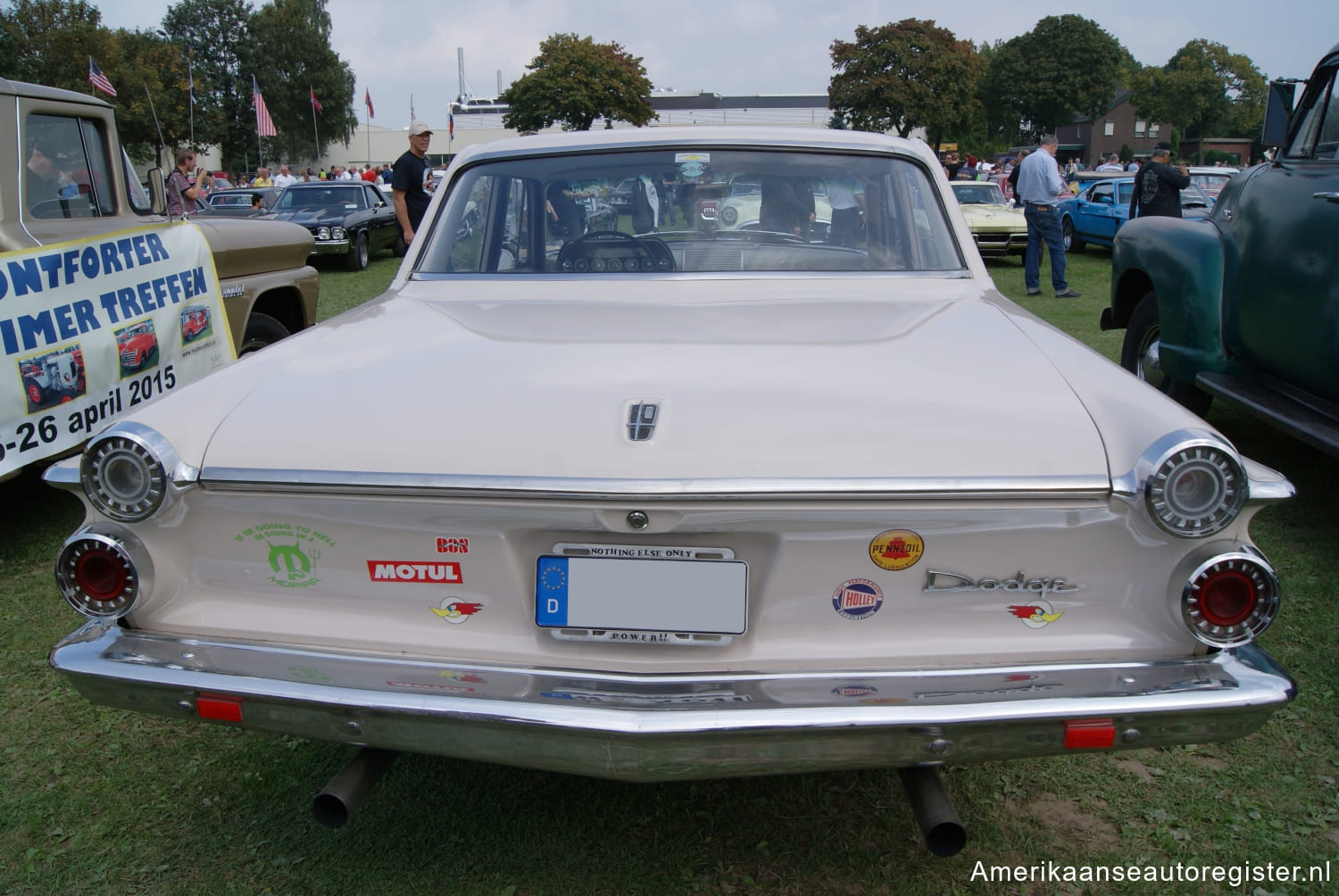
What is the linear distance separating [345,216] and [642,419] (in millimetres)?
14321

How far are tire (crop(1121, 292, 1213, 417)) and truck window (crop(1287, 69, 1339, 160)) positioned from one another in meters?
0.99

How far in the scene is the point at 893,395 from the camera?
1933 mm

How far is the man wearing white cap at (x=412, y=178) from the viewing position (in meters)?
8.12

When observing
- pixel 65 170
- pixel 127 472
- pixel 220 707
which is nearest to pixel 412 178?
pixel 65 170

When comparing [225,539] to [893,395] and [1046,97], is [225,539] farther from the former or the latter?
[1046,97]

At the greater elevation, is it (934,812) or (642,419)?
(642,419)

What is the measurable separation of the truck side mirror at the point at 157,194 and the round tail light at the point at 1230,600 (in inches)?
198

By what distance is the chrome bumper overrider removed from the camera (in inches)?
66.7

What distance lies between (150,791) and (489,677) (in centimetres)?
134

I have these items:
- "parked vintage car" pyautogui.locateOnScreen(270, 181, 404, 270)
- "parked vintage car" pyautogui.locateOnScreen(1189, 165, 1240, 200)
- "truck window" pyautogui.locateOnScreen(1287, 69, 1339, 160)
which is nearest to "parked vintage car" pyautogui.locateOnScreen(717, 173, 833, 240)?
"truck window" pyautogui.locateOnScreen(1287, 69, 1339, 160)

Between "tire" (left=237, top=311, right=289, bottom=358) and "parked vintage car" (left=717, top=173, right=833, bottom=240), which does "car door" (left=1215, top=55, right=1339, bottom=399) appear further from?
"tire" (left=237, top=311, right=289, bottom=358)

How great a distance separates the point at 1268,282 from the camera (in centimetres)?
436

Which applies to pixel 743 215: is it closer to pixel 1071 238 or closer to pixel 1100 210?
pixel 1100 210

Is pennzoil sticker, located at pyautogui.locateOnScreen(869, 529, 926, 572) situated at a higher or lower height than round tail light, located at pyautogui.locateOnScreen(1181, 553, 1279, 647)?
higher
